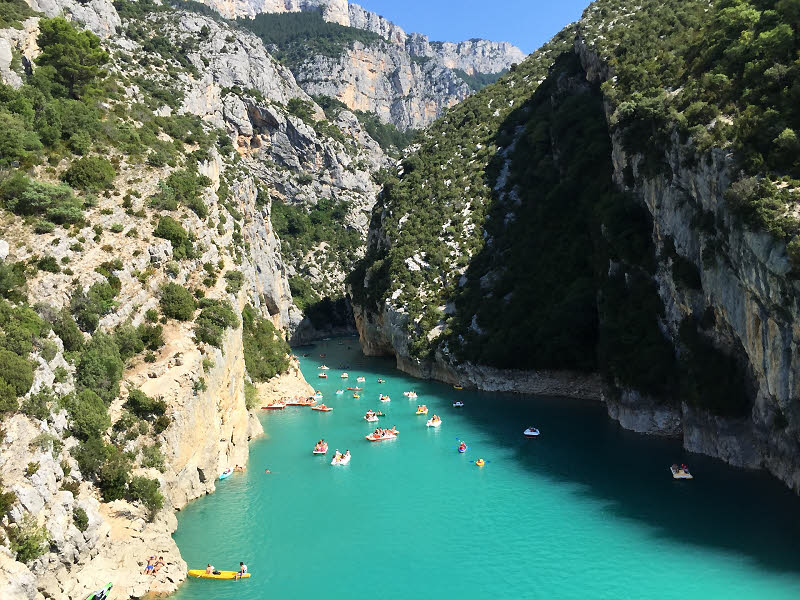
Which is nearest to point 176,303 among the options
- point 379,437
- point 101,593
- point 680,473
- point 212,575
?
point 212,575

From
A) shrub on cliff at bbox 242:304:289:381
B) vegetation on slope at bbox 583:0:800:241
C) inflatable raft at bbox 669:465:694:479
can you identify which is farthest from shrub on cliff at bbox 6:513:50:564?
shrub on cliff at bbox 242:304:289:381

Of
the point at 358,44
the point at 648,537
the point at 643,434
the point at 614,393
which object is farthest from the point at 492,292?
the point at 358,44

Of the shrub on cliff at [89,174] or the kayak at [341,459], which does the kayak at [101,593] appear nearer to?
the kayak at [341,459]

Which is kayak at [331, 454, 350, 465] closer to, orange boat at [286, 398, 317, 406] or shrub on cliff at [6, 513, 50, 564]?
orange boat at [286, 398, 317, 406]

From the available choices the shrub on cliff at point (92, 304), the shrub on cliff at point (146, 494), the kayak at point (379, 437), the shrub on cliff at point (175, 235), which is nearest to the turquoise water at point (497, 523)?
the kayak at point (379, 437)

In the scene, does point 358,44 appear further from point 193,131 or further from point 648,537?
point 648,537

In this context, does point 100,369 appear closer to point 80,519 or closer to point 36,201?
point 80,519
